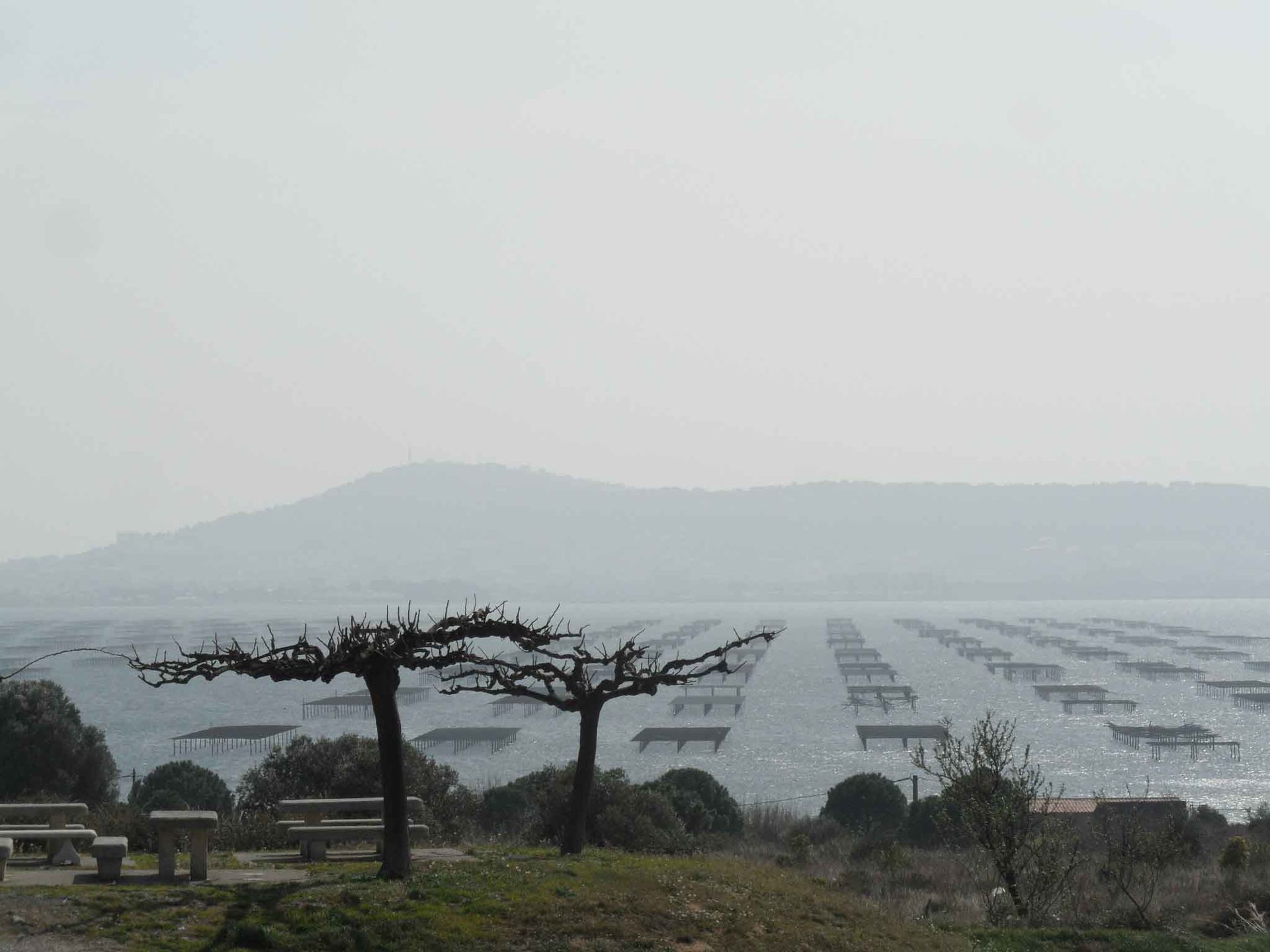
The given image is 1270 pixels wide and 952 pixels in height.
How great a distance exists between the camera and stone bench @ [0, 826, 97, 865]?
1507cm

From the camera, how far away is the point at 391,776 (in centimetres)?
1522

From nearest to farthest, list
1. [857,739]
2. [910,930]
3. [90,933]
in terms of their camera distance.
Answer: [90,933]
[910,930]
[857,739]

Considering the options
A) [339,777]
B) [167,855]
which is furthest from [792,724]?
[167,855]

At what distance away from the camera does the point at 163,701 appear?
135500 mm

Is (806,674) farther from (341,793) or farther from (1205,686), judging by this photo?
(341,793)

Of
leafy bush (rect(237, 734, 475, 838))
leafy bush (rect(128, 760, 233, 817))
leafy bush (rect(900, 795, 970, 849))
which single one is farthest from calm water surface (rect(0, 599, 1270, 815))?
leafy bush (rect(237, 734, 475, 838))

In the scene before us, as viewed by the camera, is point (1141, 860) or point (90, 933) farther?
point (1141, 860)

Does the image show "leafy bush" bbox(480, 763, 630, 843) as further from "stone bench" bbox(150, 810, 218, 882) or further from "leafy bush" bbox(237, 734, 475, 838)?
"stone bench" bbox(150, 810, 218, 882)

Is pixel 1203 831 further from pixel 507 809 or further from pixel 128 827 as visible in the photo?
pixel 128 827

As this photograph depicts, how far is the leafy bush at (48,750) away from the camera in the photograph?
4403 cm

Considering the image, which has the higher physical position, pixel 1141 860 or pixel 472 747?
pixel 1141 860

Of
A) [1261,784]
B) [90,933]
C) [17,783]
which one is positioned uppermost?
[90,933]

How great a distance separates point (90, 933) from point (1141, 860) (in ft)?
60.4

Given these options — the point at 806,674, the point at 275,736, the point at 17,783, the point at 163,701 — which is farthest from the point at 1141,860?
the point at 806,674
